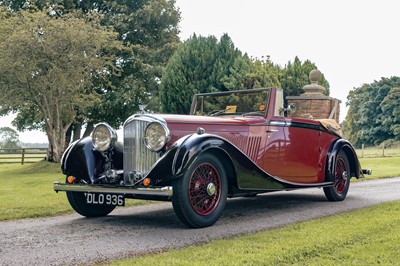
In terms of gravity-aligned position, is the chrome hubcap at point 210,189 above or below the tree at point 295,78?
below

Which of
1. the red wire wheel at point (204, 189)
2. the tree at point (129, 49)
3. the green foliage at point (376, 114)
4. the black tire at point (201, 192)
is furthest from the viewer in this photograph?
the green foliage at point (376, 114)

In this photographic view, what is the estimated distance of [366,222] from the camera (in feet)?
19.0

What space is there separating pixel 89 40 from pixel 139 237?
51.3ft

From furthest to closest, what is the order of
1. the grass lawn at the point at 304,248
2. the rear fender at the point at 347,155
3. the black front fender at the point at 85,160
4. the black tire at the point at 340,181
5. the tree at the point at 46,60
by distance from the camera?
the tree at the point at 46,60 → the black tire at the point at 340,181 → the rear fender at the point at 347,155 → the black front fender at the point at 85,160 → the grass lawn at the point at 304,248

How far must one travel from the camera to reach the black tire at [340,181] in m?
8.61

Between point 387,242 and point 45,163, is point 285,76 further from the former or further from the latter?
point 387,242

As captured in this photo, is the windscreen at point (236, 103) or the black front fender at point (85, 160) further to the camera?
the windscreen at point (236, 103)

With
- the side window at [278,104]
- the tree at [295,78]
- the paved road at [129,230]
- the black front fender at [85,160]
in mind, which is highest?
the tree at [295,78]

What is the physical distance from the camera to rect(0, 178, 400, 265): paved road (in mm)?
4535

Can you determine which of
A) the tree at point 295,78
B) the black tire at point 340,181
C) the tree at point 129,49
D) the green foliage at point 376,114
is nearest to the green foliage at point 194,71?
the tree at point 295,78

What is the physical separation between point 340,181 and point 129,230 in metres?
4.71

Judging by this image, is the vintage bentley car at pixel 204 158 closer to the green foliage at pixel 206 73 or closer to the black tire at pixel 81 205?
the black tire at pixel 81 205

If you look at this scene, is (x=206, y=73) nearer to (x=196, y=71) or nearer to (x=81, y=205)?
(x=196, y=71)

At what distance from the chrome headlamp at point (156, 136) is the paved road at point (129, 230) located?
3.39 feet
